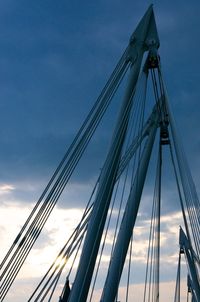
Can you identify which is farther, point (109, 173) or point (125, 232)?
point (125, 232)

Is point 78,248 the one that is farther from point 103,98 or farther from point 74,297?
point 103,98

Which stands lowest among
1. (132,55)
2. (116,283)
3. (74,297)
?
(74,297)

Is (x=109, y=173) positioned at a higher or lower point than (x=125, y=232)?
lower

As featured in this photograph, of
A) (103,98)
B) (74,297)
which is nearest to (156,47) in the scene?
(103,98)

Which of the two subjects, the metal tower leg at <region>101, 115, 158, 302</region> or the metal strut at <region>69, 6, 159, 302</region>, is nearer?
the metal strut at <region>69, 6, 159, 302</region>

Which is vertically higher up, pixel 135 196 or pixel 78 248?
pixel 135 196

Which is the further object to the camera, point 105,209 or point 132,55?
point 132,55

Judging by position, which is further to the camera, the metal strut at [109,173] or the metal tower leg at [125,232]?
the metal tower leg at [125,232]

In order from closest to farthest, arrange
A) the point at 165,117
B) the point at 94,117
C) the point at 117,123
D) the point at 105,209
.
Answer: the point at 105,209, the point at 117,123, the point at 94,117, the point at 165,117

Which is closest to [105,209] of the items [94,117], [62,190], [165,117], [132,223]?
[62,190]

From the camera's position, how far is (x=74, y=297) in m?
16.8

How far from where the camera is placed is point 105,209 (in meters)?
19.1

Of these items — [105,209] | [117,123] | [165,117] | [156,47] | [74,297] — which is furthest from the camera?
[165,117]

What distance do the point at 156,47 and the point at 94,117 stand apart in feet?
17.2
